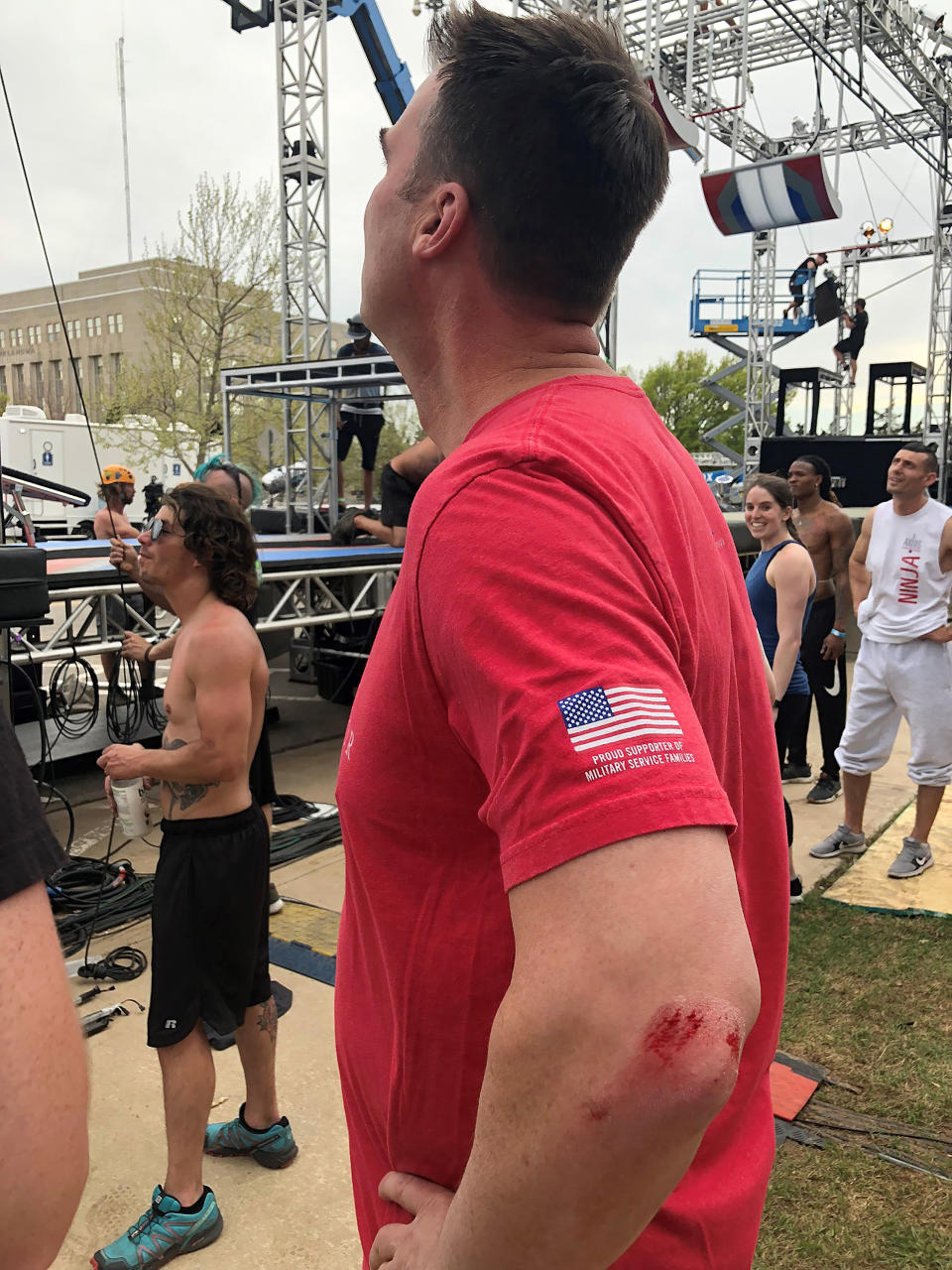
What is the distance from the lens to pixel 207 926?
8.76 ft

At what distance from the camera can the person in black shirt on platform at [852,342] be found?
20344 millimetres

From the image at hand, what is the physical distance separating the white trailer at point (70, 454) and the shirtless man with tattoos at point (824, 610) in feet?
48.0

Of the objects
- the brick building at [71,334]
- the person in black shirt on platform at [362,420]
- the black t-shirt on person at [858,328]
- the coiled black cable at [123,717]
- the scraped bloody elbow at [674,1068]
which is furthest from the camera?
the brick building at [71,334]

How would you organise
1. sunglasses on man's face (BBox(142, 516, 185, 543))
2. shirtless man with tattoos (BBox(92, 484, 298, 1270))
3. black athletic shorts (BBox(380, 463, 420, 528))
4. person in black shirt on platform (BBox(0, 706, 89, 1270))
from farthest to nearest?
black athletic shorts (BBox(380, 463, 420, 528)) < sunglasses on man's face (BBox(142, 516, 185, 543)) < shirtless man with tattoos (BBox(92, 484, 298, 1270)) < person in black shirt on platform (BBox(0, 706, 89, 1270))

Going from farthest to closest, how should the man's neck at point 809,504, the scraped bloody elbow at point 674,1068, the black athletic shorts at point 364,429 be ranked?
the black athletic shorts at point 364,429
the man's neck at point 809,504
the scraped bloody elbow at point 674,1068

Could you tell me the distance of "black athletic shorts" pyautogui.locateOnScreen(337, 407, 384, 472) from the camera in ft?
38.9

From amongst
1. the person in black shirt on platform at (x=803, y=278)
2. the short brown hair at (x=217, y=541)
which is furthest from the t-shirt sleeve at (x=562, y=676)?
the person in black shirt on platform at (x=803, y=278)

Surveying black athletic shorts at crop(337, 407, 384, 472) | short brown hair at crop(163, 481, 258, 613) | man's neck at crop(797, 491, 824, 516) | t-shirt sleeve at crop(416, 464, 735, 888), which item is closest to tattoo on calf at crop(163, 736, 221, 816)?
short brown hair at crop(163, 481, 258, 613)

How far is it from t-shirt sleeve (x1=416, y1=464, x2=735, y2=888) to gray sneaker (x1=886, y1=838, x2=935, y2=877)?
489 cm

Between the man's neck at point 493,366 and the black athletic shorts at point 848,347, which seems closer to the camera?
the man's neck at point 493,366

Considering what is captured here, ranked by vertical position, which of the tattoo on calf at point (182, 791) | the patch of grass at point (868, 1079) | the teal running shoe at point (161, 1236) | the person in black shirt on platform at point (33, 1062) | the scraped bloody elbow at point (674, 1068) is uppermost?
the scraped bloody elbow at point (674, 1068)

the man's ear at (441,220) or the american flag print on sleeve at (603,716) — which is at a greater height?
the man's ear at (441,220)

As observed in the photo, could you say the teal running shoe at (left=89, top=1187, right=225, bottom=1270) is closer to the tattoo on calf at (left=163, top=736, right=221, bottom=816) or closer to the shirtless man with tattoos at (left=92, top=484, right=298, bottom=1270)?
the shirtless man with tattoos at (left=92, top=484, right=298, bottom=1270)

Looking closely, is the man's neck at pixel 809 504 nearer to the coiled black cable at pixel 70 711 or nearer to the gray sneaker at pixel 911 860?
the gray sneaker at pixel 911 860
